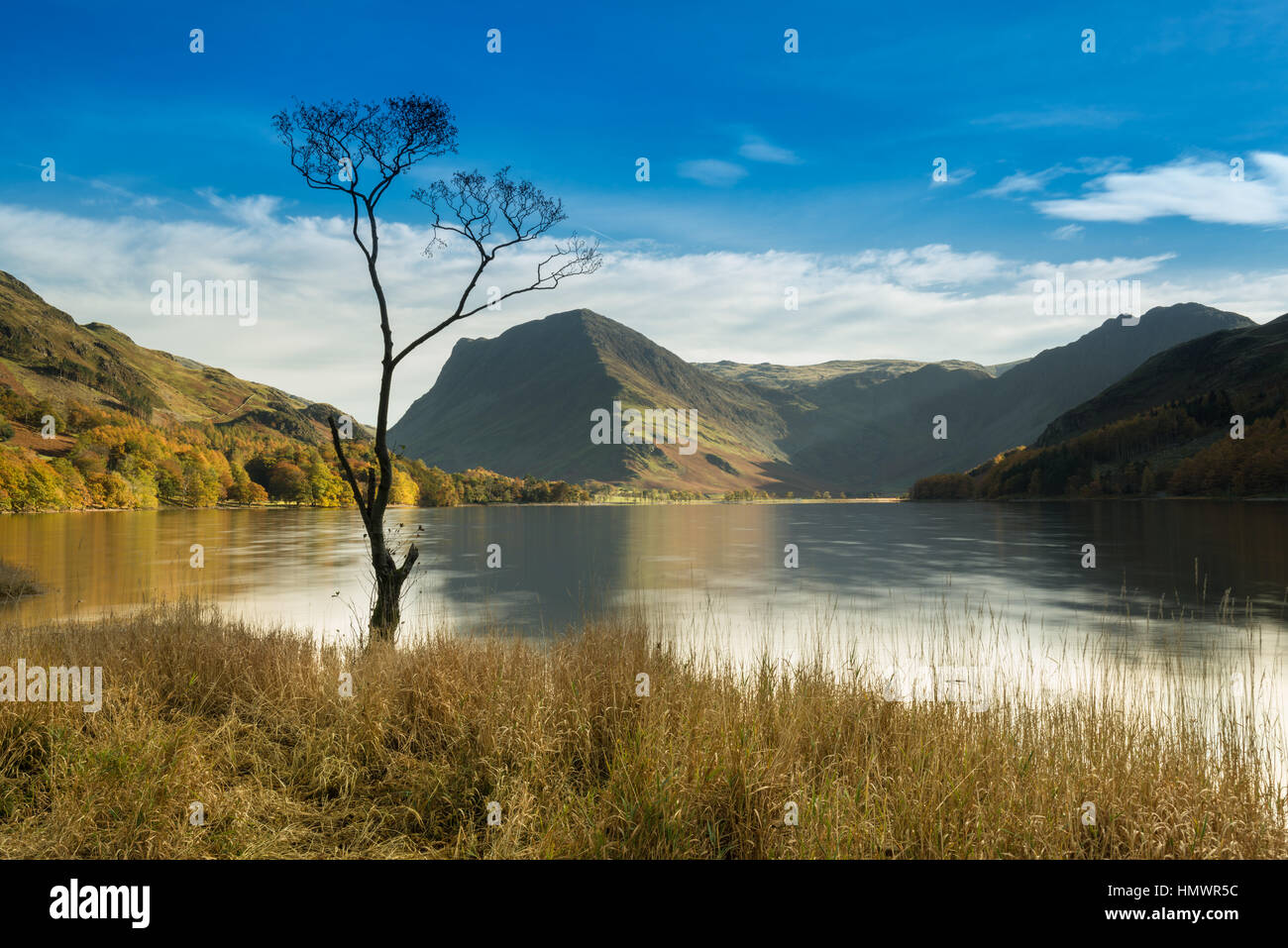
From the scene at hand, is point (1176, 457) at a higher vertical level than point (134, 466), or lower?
lower

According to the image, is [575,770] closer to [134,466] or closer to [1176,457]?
[134,466]

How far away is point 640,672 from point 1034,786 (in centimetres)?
392

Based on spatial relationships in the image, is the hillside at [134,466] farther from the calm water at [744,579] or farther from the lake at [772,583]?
the lake at [772,583]

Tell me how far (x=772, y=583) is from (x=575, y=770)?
28.8m

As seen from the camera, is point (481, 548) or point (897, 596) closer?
point (897, 596)

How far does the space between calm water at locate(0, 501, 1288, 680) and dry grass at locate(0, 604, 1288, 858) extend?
221 centimetres

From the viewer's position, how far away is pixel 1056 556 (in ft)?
147

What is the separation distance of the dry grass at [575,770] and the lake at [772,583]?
1535 millimetres

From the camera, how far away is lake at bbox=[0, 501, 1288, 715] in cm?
1853

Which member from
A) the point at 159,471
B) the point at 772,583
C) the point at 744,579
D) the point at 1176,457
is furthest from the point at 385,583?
the point at 1176,457

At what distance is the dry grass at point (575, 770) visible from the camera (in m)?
4.93

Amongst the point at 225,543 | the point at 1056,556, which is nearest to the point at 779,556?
the point at 1056,556

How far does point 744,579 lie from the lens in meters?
36.2
